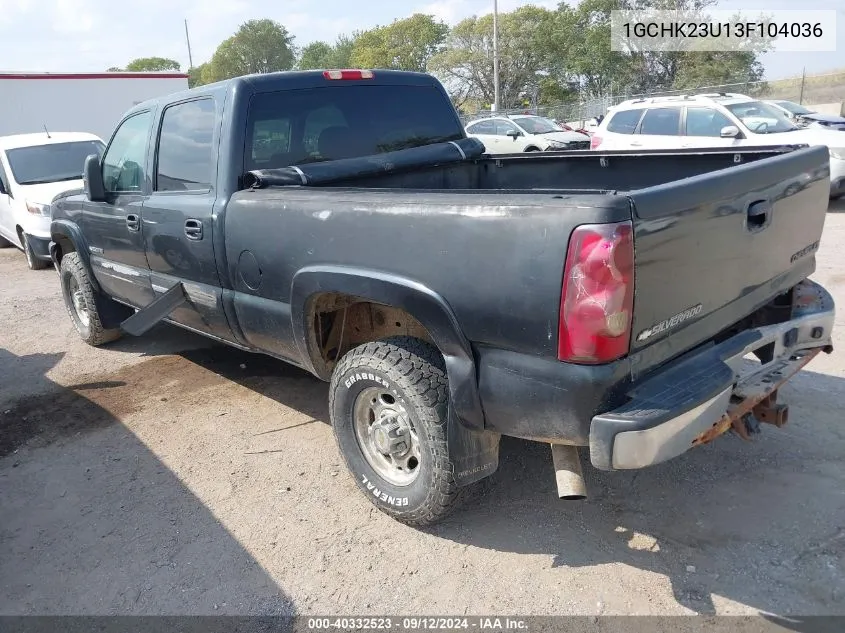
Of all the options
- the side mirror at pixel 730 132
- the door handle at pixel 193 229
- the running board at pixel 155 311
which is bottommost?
the running board at pixel 155 311

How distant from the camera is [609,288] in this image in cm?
217

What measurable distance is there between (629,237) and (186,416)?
3.36 meters

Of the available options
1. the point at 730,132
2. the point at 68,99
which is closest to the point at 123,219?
the point at 730,132

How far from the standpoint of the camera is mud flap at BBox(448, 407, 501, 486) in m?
2.76

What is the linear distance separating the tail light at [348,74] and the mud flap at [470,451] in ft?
7.64

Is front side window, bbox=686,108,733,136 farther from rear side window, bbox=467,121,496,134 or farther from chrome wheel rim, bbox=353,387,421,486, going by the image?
chrome wheel rim, bbox=353,387,421,486

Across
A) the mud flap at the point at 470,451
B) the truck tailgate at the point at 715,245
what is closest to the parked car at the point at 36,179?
the mud flap at the point at 470,451

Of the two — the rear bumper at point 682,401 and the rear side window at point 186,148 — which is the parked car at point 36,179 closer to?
the rear side window at point 186,148

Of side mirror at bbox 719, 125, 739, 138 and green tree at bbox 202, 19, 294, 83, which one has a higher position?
green tree at bbox 202, 19, 294, 83

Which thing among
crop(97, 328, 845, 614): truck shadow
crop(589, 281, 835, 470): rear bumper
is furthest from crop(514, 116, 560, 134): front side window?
crop(589, 281, 835, 470): rear bumper

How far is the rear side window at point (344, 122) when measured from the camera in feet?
12.3

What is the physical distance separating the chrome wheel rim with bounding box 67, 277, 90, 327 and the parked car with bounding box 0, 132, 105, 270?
3.35 meters

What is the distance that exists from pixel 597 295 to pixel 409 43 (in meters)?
68.0

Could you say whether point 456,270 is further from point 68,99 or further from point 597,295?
point 68,99
